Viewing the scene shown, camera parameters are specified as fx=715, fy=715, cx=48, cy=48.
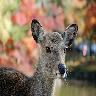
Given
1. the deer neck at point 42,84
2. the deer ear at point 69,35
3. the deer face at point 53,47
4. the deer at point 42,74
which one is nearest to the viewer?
the deer face at point 53,47

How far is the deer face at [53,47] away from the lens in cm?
1097

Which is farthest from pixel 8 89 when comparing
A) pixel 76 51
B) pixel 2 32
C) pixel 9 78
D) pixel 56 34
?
pixel 76 51

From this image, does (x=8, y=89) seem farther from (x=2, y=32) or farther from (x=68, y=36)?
(x=2, y=32)

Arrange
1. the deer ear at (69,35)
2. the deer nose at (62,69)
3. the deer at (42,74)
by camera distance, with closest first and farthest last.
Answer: the deer nose at (62,69) < the deer at (42,74) < the deer ear at (69,35)

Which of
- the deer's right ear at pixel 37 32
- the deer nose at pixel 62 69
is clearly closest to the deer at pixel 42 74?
the deer's right ear at pixel 37 32

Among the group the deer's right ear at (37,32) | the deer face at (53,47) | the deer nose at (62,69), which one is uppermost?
the deer's right ear at (37,32)

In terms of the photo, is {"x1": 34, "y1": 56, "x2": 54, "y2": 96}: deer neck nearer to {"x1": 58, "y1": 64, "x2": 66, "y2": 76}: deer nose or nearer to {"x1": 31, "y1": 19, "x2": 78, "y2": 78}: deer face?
{"x1": 31, "y1": 19, "x2": 78, "y2": 78}: deer face

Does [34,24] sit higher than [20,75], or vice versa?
[34,24]

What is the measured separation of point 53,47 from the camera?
11.2 metres

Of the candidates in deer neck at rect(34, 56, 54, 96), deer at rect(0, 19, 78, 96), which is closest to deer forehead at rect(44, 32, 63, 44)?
deer at rect(0, 19, 78, 96)

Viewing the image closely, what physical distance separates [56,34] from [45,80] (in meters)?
0.79

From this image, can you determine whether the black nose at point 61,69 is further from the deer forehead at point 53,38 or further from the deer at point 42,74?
the deer forehead at point 53,38

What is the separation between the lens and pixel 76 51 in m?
52.2

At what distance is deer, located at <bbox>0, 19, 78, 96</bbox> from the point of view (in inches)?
438
